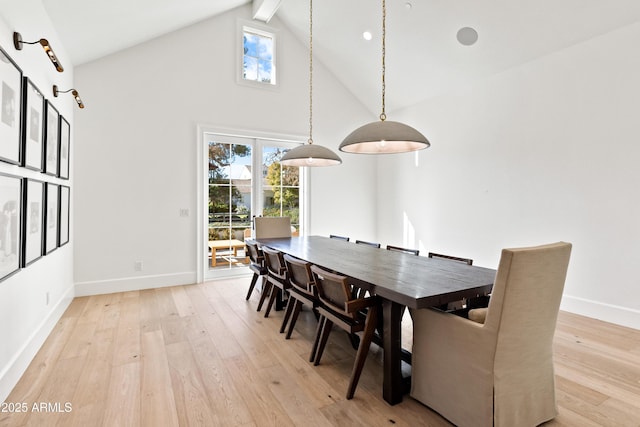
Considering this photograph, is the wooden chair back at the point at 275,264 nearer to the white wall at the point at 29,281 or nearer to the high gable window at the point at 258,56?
the white wall at the point at 29,281

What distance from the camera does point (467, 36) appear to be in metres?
3.96

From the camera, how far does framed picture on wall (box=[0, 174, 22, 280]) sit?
195cm

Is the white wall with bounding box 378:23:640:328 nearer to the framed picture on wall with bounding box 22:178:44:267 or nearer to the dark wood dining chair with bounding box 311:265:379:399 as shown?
the dark wood dining chair with bounding box 311:265:379:399

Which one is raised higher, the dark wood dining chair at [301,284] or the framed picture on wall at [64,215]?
the framed picture on wall at [64,215]

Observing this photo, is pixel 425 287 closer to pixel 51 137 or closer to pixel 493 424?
pixel 493 424

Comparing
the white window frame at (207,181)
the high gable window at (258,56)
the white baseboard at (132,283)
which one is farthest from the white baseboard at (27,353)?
the high gable window at (258,56)

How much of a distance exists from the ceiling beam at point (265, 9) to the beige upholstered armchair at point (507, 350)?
15.4 feet

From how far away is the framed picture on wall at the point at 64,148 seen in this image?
130 inches

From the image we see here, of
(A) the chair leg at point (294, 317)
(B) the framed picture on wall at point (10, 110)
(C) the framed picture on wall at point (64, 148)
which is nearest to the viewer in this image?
(B) the framed picture on wall at point (10, 110)

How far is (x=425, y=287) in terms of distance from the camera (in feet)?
6.28

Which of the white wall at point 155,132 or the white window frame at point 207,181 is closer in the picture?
the white wall at point 155,132

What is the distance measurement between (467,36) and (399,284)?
3.47m

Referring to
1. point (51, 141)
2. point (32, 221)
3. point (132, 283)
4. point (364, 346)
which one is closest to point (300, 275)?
point (364, 346)

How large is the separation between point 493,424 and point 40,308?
132 inches
